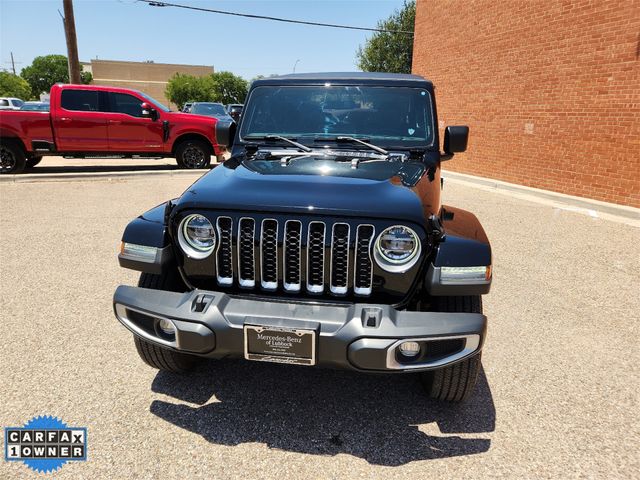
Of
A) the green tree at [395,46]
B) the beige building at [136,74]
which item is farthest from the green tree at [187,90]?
the green tree at [395,46]

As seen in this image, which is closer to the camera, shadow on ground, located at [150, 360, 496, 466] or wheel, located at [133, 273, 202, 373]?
shadow on ground, located at [150, 360, 496, 466]

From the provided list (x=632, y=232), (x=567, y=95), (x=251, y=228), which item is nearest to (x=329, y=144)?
(x=251, y=228)

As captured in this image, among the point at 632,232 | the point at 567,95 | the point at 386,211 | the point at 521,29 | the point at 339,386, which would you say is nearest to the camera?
the point at 386,211

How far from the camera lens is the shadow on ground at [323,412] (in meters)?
2.35

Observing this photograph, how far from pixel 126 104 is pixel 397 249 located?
36.2 feet

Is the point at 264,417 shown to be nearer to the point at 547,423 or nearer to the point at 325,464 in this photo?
the point at 325,464

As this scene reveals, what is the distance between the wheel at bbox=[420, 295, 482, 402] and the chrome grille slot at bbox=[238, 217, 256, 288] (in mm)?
960

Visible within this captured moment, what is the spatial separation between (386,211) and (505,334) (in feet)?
6.72

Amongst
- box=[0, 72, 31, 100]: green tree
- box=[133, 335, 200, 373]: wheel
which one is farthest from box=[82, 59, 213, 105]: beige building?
box=[133, 335, 200, 373]: wheel

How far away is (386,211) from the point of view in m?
2.15

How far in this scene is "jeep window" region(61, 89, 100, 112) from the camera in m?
10.9

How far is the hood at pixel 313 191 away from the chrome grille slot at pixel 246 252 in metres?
0.09

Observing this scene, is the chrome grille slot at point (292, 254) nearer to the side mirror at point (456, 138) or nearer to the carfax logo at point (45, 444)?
the carfax logo at point (45, 444)

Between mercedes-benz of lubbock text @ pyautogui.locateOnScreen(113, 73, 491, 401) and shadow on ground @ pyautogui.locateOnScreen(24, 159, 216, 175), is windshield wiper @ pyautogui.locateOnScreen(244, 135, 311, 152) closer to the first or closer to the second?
mercedes-benz of lubbock text @ pyautogui.locateOnScreen(113, 73, 491, 401)
